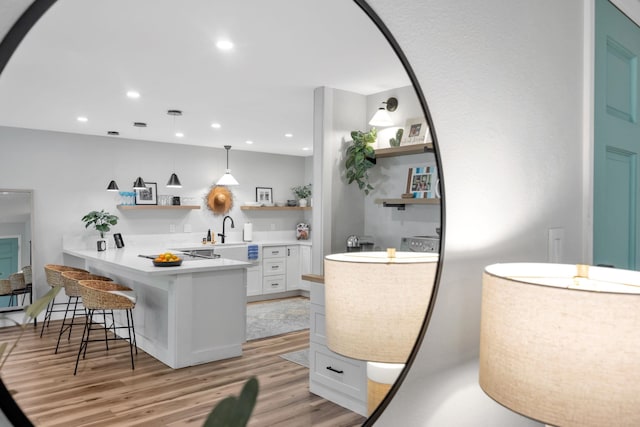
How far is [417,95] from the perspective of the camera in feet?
2.95

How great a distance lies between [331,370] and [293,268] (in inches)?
7.8

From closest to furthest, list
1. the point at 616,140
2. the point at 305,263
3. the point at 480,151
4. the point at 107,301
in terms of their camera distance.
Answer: the point at 107,301 → the point at 305,263 → the point at 480,151 → the point at 616,140

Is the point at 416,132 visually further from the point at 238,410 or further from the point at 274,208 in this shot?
the point at 238,410

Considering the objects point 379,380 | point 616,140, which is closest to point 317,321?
point 379,380

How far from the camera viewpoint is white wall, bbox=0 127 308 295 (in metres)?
0.55

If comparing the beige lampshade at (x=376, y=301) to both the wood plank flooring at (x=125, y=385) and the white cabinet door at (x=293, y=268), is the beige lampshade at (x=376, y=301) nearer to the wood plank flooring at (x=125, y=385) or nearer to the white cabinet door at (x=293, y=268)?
the white cabinet door at (x=293, y=268)

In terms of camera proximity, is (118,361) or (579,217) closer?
(118,361)

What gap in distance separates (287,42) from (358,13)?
0.18m

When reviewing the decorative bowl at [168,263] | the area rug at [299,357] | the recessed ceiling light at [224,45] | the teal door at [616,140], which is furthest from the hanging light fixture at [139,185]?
the teal door at [616,140]

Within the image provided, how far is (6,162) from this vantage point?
1.70ft

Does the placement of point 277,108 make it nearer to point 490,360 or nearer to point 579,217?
point 490,360

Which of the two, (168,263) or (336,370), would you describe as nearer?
(168,263)

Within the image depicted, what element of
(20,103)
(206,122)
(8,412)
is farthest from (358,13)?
(8,412)

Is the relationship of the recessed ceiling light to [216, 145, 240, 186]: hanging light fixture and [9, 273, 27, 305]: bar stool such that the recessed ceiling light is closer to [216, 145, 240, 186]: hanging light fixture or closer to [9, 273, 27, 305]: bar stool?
[216, 145, 240, 186]: hanging light fixture
